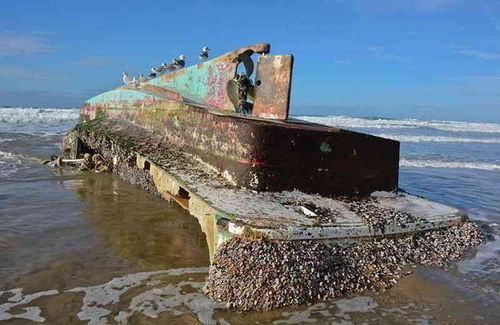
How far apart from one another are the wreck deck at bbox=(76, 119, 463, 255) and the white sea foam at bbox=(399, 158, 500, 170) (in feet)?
25.2

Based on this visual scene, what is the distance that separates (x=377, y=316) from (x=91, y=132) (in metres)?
6.02

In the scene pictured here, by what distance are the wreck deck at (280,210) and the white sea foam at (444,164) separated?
25.2 feet

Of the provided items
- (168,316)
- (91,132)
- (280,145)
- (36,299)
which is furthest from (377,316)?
(91,132)

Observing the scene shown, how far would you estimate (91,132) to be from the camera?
7.74 metres

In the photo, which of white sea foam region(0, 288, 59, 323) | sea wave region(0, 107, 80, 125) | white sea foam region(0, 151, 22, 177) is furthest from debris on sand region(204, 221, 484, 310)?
sea wave region(0, 107, 80, 125)

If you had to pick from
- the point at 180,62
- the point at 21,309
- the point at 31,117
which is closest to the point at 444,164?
the point at 180,62

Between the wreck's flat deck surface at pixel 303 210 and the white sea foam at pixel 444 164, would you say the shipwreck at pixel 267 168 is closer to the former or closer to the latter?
the wreck's flat deck surface at pixel 303 210

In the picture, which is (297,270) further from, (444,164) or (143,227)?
→ (444,164)

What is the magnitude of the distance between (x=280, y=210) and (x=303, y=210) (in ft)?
0.55

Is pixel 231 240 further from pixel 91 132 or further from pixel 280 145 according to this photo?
pixel 91 132

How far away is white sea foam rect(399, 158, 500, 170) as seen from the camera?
11711mm

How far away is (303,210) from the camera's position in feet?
11.5

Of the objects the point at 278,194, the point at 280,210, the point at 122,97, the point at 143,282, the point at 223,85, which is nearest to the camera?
the point at 143,282

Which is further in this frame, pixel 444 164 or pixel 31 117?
pixel 31 117
